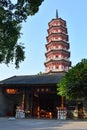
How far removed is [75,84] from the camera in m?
24.3

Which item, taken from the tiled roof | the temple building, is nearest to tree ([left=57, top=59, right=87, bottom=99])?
the temple building

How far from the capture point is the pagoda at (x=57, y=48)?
139 feet

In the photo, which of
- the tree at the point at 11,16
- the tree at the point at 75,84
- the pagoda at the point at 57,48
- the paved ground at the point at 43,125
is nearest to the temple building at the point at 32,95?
the tree at the point at 75,84

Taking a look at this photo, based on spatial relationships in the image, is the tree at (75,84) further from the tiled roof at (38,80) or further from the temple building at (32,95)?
the tiled roof at (38,80)

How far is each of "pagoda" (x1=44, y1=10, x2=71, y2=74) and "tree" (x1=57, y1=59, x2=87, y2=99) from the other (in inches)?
644

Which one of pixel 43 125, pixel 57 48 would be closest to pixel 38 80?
pixel 43 125

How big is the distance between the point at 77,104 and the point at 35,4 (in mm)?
20896

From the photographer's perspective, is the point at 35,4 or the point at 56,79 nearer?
the point at 35,4

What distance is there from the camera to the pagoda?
4226 cm

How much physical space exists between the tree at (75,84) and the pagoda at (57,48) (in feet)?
53.7

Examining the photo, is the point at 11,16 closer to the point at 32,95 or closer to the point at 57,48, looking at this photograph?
the point at 32,95

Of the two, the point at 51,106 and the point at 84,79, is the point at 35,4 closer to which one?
the point at 84,79

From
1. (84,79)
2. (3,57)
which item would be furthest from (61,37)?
(3,57)

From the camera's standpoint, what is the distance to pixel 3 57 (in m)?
11.6
